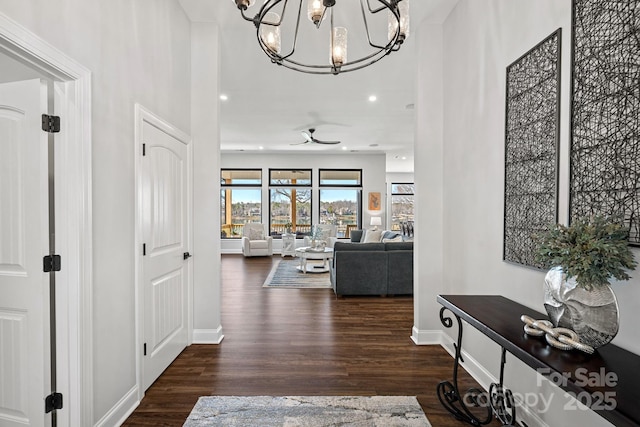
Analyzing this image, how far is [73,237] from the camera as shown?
171 cm

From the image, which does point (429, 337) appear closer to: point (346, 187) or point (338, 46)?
point (338, 46)

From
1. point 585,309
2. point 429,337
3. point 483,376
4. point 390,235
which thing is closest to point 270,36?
point 585,309

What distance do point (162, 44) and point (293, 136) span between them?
17.8 ft

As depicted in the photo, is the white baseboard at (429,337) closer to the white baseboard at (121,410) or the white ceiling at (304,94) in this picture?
the white baseboard at (121,410)

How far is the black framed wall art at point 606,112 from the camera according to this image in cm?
134

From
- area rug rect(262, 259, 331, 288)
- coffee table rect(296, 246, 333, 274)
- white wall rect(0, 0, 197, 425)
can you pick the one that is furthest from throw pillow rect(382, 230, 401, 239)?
white wall rect(0, 0, 197, 425)

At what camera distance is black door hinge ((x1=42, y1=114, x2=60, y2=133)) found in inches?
65.8

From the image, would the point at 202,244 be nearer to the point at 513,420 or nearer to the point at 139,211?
the point at 139,211

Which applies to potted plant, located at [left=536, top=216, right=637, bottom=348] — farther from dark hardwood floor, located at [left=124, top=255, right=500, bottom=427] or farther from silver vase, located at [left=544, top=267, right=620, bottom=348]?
dark hardwood floor, located at [left=124, top=255, right=500, bottom=427]

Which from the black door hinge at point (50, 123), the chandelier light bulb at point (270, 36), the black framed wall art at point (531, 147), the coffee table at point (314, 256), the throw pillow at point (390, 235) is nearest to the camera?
the black door hinge at point (50, 123)

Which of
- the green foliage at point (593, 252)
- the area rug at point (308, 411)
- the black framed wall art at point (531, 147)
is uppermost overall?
the black framed wall art at point (531, 147)

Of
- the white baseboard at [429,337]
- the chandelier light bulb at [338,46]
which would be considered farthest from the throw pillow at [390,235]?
the chandelier light bulb at [338,46]

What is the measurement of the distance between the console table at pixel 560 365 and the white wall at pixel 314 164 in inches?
326

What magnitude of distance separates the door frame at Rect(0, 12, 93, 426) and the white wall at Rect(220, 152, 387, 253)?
8465 millimetres
